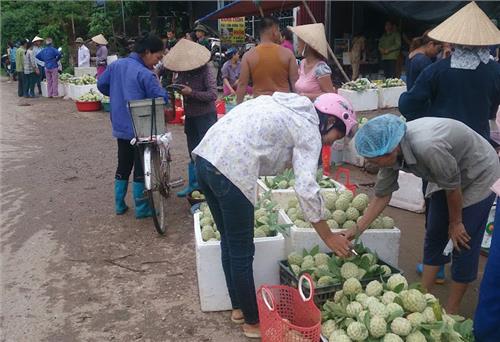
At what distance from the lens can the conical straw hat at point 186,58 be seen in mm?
5016

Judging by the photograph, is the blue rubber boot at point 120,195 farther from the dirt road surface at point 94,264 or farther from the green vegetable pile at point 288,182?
the green vegetable pile at point 288,182

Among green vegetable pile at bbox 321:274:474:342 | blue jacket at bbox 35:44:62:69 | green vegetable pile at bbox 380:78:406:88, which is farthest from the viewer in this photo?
blue jacket at bbox 35:44:62:69

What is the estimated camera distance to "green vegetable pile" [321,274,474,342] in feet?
7.84

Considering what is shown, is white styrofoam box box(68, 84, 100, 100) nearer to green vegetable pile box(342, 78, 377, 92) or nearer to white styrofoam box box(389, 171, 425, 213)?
green vegetable pile box(342, 78, 377, 92)

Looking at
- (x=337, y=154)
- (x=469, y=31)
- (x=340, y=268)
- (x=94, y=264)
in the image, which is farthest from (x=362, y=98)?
(x=340, y=268)

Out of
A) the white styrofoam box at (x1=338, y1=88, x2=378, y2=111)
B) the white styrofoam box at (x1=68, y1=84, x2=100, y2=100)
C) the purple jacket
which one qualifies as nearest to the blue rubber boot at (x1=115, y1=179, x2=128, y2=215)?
the purple jacket

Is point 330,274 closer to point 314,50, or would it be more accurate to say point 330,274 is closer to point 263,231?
point 263,231

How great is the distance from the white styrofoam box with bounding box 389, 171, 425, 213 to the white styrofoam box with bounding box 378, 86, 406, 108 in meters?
5.49

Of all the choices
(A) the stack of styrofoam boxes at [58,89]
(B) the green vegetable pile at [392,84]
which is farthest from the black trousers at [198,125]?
(A) the stack of styrofoam boxes at [58,89]

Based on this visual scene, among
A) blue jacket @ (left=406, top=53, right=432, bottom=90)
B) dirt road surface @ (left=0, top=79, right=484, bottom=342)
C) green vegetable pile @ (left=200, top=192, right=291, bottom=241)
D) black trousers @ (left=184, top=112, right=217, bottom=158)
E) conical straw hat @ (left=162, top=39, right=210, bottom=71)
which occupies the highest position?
conical straw hat @ (left=162, top=39, right=210, bottom=71)

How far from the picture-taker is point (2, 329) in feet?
11.0

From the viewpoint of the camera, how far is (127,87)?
15.5 ft

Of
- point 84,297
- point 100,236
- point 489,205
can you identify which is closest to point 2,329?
point 84,297

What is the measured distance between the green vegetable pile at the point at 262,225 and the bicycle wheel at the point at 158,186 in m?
1.00
